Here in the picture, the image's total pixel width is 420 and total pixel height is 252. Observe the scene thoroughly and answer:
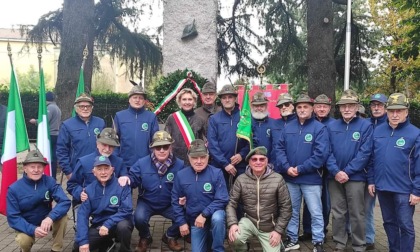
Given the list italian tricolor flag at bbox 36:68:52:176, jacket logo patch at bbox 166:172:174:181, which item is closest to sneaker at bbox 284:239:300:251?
jacket logo patch at bbox 166:172:174:181

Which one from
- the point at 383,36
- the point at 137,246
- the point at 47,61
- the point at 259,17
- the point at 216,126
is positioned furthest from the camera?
the point at 47,61

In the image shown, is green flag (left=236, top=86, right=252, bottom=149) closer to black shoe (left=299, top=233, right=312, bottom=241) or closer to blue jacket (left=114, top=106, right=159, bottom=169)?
blue jacket (left=114, top=106, right=159, bottom=169)

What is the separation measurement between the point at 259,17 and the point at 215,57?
9.72ft

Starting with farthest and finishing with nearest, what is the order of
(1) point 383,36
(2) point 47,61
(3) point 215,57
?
(2) point 47,61 < (1) point 383,36 < (3) point 215,57

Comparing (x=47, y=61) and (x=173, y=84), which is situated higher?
(x=47, y=61)

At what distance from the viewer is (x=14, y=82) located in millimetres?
6059

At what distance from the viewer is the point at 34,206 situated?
192 inches

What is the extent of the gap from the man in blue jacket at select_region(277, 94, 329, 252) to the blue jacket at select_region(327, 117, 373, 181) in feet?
0.39


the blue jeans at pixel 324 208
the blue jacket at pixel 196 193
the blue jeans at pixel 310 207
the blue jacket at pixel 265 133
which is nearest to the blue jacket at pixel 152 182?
the blue jacket at pixel 196 193

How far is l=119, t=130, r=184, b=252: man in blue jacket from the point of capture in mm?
5133

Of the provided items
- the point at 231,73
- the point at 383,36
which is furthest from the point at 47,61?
the point at 231,73

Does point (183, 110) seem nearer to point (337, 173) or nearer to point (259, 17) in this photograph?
point (337, 173)

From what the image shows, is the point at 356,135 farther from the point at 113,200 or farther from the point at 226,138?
the point at 113,200

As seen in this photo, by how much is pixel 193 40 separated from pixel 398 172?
5.17 metres
